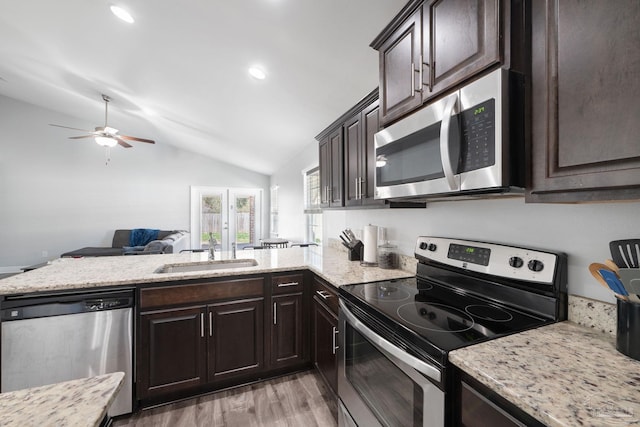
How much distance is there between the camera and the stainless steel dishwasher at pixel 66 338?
5.27 feet

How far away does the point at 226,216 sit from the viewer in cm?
765

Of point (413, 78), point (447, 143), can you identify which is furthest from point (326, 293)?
point (413, 78)

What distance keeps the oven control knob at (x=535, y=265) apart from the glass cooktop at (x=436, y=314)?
7.6 inches

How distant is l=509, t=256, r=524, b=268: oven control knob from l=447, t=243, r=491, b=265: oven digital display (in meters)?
0.11

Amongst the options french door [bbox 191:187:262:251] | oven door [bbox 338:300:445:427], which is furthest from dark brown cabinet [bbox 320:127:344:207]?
french door [bbox 191:187:262:251]

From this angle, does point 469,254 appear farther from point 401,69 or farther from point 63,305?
point 63,305

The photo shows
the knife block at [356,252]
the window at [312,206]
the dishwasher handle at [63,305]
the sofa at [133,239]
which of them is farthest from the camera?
the sofa at [133,239]

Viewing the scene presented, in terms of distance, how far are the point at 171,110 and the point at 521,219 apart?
484 cm

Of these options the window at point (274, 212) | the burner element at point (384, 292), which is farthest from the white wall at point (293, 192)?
the burner element at point (384, 292)

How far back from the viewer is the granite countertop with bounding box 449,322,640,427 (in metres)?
0.57

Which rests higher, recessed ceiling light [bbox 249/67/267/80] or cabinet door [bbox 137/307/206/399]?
recessed ceiling light [bbox 249/67/267/80]

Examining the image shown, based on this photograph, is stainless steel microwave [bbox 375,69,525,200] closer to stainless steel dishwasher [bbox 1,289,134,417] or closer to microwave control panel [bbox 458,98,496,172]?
microwave control panel [bbox 458,98,496,172]

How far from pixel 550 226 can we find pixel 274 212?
6.64 meters

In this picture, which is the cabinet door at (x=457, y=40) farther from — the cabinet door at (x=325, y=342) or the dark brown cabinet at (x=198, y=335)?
the dark brown cabinet at (x=198, y=335)
